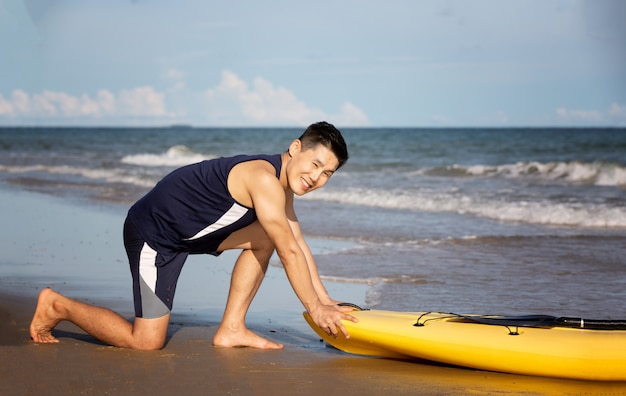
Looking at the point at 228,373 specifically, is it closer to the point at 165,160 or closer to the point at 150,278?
the point at 150,278

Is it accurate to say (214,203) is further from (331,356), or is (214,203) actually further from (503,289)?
(503,289)

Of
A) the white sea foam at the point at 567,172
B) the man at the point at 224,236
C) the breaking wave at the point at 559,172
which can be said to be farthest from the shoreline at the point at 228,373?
the white sea foam at the point at 567,172

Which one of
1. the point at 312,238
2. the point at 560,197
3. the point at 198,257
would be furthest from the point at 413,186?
the point at 198,257

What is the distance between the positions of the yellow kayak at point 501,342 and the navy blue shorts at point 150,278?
882 mm

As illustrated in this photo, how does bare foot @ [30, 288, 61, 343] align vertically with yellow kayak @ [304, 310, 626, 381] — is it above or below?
below

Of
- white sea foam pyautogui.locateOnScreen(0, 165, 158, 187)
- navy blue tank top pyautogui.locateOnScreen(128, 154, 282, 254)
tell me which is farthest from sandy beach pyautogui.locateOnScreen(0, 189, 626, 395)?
Answer: white sea foam pyautogui.locateOnScreen(0, 165, 158, 187)

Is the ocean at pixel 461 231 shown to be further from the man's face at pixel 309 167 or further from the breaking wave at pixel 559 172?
the man's face at pixel 309 167

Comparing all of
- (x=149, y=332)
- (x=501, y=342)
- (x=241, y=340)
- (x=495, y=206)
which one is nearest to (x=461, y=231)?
(x=495, y=206)

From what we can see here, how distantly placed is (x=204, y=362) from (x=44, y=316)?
0.95m

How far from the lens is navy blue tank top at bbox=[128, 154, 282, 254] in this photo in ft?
13.2

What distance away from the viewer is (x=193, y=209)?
13.3ft

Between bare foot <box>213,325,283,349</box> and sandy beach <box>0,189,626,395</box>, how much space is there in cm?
6

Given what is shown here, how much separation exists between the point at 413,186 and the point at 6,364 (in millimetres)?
13337

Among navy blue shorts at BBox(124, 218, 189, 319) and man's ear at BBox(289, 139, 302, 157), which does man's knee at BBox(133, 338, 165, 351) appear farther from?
man's ear at BBox(289, 139, 302, 157)
